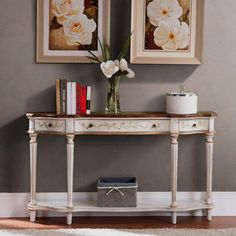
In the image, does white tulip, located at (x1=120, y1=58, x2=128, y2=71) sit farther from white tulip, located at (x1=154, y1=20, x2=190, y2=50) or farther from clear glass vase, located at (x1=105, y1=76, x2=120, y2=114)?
white tulip, located at (x1=154, y1=20, x2=190, y2=50)

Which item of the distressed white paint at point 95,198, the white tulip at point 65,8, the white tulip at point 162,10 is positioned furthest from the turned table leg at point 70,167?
the white tulip at point 162,10

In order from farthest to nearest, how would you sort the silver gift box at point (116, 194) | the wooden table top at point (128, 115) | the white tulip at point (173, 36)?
1. the white tulip at point (173, 36)
2. the silver gift box at point (116, 194)
3. the wooden table top at point (128, 115)

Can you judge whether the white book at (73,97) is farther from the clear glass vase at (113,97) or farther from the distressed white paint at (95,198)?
the distressed white paint at (95,198)

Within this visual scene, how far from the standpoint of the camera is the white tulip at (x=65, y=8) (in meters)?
4.07

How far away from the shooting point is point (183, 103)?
3977 mm

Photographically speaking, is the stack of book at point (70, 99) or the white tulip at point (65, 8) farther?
the white tulip at point (65, 8)

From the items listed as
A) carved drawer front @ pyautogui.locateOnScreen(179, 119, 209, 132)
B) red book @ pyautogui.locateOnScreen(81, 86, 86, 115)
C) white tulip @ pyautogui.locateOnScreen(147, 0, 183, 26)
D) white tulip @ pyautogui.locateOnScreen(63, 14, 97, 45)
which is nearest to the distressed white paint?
carved drawer front @ pyautogui.locateOnScreen(179, 119, 209, 132)

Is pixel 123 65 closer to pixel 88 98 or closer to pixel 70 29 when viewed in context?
pixel 88 98

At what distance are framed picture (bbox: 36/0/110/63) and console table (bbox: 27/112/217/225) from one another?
469 mm

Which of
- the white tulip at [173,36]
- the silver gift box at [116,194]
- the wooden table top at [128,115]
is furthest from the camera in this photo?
the white tulip at [173,36]

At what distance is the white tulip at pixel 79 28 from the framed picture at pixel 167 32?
0.97ft

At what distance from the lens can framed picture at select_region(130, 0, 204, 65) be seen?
4090mm

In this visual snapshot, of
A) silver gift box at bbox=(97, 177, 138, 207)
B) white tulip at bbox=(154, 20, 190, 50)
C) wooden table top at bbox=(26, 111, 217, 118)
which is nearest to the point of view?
wooden table top at bbox=(26, 111, 217, 118)

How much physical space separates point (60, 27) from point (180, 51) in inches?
33.7
